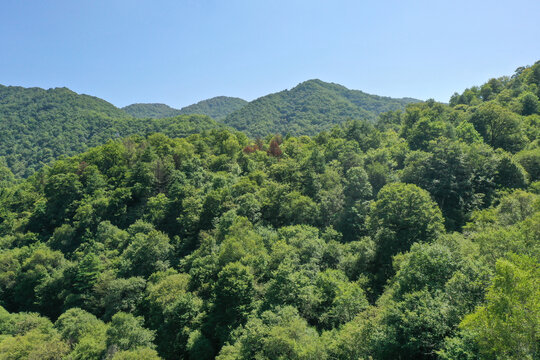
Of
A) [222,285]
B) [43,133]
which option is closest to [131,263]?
[222,285]

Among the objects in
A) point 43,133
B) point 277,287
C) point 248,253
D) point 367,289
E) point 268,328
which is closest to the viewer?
point 268,328

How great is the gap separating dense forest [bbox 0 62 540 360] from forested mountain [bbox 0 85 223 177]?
67.5m

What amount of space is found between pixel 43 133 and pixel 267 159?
6268 inches

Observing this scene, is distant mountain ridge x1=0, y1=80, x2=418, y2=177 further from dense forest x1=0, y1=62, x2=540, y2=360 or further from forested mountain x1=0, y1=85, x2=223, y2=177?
dense forest x1=0, y1=62, x2=540, y2=360

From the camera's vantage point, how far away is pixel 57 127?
524 feet

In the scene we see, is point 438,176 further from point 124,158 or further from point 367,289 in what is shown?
point 124,158

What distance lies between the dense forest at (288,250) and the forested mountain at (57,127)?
67.5 metres

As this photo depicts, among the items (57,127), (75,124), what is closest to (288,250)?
(75,124)

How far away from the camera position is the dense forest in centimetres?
1888

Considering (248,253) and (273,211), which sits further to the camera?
(273,211)

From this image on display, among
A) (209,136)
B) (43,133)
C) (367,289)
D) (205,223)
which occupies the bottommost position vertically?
(367,289)

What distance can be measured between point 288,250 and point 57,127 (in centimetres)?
18412

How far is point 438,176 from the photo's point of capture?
42.9 meters

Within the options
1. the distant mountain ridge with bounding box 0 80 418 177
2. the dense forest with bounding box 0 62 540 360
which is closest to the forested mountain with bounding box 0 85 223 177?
the distant mountain ridge with bounding box 0 80 418 177
